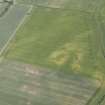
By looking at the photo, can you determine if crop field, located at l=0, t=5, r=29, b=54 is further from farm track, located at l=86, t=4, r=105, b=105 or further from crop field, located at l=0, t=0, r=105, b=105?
farm track, located at l=86, t=4, r=105, b=105

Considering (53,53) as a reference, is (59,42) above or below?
above

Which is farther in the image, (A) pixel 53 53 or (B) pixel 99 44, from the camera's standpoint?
(B) pixel 99 44

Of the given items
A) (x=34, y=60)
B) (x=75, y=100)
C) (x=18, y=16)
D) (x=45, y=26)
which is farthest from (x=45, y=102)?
(x=18, y=16)

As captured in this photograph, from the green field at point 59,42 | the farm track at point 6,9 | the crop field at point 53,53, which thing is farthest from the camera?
the farm track at point 6,9

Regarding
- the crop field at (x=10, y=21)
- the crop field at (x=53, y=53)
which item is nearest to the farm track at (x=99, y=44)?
the crop field at (x=53, y=53)

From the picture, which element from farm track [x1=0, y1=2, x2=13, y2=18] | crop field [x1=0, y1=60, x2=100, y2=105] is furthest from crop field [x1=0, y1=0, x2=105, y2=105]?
farm track [x1=0, y1=2, x2=13, y2=18]

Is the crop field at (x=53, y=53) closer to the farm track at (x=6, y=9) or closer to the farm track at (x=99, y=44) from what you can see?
the farm track at (x=99, y=44)

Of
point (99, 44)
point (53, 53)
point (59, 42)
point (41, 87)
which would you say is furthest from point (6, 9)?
point (41, 87)

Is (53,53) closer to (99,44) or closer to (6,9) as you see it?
(99,44)
